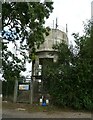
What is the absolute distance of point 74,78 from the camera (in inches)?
820

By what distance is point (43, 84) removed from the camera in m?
22.5

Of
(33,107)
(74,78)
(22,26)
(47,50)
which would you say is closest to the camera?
(22,26)

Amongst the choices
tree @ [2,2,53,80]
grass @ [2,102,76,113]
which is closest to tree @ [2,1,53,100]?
tree @ [2,2,53,80]

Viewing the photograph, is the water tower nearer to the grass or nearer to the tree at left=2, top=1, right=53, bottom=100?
the grass

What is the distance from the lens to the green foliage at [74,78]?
20297mm

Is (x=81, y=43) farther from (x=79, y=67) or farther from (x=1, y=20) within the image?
(x=1, y=20)

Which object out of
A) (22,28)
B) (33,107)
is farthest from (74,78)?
(22,28)

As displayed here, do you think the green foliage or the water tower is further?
the water tower

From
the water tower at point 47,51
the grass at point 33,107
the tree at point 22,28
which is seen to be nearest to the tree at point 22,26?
the tree at point 22,28

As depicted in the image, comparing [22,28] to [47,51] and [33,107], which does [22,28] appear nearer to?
[33,107]

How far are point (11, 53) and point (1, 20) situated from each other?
168 centimetres

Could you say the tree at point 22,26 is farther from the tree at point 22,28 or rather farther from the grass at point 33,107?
the grass at point 33,107

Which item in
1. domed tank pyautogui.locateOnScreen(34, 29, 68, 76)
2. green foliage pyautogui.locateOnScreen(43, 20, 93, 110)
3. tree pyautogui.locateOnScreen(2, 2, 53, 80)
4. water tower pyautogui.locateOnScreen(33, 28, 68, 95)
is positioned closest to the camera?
tree pyautogui.locateOnScreen(2, 2, 53, 80)

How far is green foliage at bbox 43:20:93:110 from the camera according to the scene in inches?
799
